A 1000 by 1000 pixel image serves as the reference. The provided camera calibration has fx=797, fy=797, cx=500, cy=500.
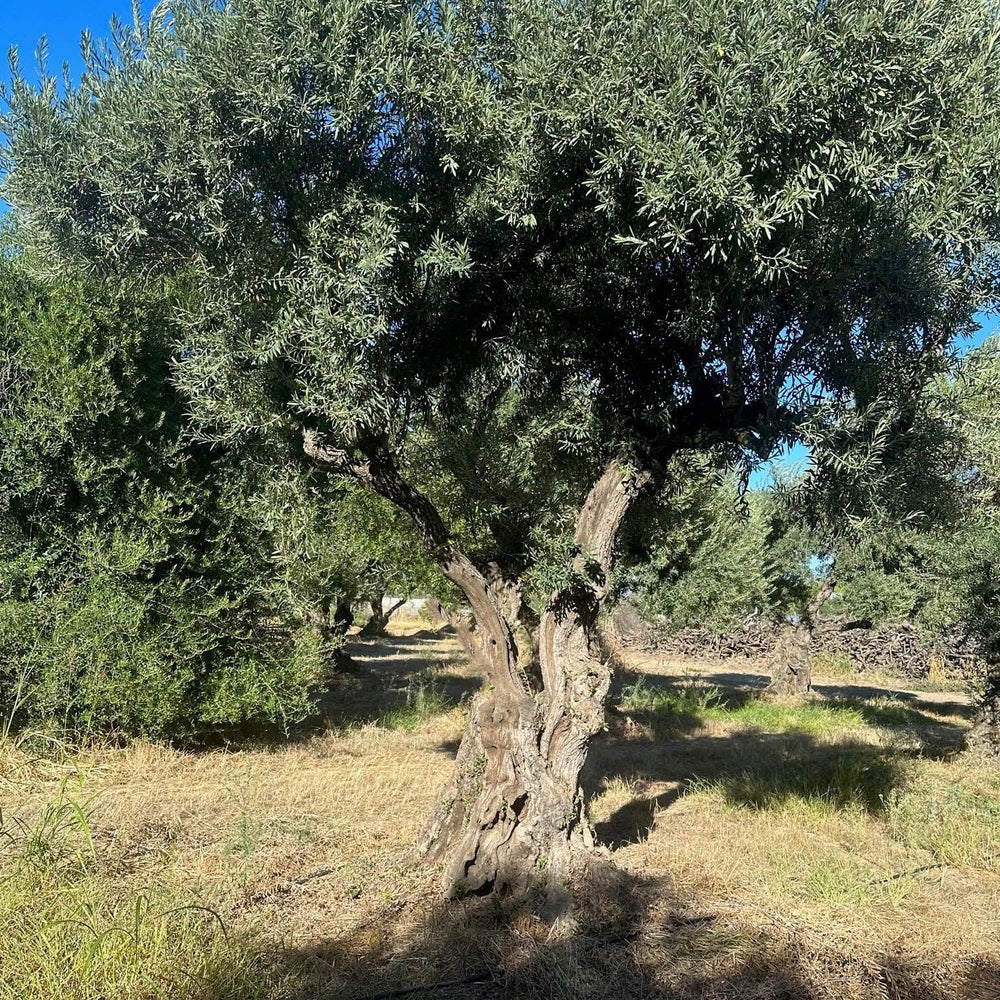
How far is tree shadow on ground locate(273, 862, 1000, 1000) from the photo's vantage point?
4.37 meters

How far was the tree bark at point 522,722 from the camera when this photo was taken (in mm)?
5633

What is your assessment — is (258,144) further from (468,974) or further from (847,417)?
(468,974)

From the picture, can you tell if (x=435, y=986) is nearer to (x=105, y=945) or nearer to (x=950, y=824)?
(x=105, y=945)

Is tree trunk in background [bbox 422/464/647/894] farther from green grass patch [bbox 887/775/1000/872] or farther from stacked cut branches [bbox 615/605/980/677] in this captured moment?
stacked cut branches [bbox 615/605/980/677]

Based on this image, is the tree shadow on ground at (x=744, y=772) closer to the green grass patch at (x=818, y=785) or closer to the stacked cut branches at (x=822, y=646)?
the green grass patch at (x=818, y=785)

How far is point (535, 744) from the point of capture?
580cm

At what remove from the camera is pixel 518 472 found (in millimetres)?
8719

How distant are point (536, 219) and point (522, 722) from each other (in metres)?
3.68

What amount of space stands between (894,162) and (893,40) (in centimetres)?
71

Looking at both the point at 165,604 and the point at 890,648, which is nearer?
the point at 165,604

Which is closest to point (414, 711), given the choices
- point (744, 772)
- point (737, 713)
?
point (744, 772)

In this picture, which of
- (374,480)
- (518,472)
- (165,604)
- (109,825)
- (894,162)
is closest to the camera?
(894,162)

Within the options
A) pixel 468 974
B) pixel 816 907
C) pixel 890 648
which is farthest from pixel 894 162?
pixel 890 648

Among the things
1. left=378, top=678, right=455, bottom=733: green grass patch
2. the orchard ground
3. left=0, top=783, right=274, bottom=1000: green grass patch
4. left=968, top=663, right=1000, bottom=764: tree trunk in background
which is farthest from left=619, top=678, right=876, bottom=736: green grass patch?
left=0, top=783, right=274, bottom=1000: green grass patch
